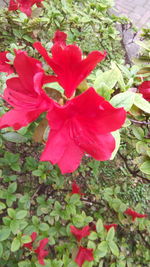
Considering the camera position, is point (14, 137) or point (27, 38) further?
point (27, 38)

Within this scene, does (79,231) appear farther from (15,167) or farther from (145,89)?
(145,89)

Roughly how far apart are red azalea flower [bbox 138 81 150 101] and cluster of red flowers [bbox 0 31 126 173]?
0.41 metres

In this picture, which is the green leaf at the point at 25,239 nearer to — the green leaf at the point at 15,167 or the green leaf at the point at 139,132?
the green leaf at the point at 15,167

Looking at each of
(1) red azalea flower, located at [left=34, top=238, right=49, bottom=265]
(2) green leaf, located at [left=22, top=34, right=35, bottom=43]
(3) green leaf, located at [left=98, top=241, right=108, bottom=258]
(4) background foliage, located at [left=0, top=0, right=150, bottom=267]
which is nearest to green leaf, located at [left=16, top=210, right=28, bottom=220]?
(4) background foliage, located at [left=0, top=0, right=150, bottom=267]

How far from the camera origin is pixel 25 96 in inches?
30.8

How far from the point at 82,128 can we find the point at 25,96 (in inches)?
6.6

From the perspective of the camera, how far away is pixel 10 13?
2004 mm

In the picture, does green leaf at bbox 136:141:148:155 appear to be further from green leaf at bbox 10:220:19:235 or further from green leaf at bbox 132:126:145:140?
green leaf at bbox 10:220:19:235

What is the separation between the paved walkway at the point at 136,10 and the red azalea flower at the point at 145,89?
3.57 meters

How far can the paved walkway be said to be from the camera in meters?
4.54

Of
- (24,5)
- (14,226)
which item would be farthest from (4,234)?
(24,5)

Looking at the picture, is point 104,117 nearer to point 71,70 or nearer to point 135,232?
point 71,70

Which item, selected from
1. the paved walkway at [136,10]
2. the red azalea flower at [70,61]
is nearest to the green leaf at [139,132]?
the red azalea flower at [70,61]

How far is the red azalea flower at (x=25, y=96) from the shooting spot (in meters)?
0.71
